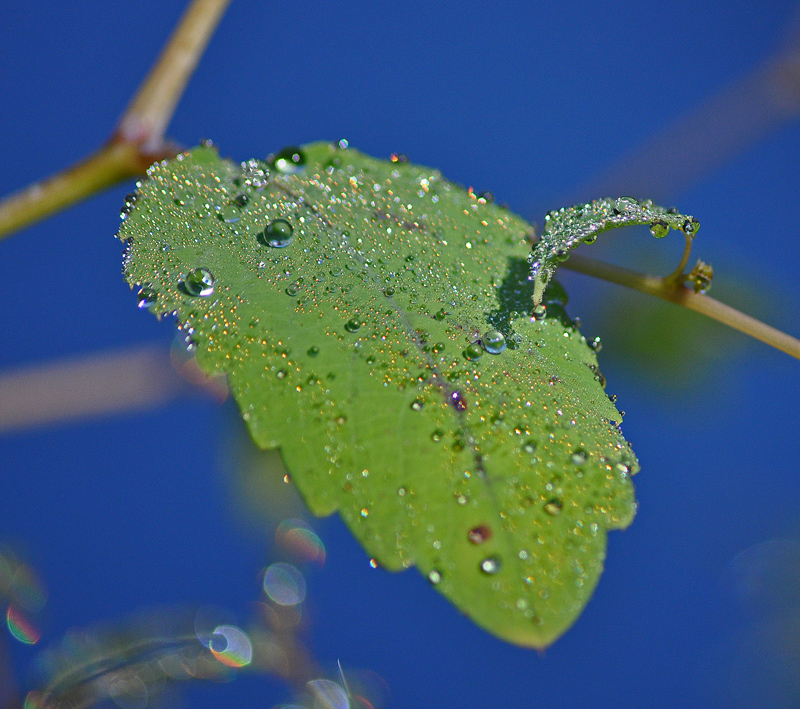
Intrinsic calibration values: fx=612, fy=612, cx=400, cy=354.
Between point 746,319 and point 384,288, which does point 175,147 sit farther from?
point 746,319

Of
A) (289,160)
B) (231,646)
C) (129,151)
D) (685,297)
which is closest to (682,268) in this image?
(685,297)

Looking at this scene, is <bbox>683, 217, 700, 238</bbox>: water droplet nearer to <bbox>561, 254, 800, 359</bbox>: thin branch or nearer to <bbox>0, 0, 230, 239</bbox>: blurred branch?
<bbox>561, 254, 800, 359</bbox>: thin branch

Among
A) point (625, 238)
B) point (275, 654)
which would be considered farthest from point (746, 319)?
point (625, 238)

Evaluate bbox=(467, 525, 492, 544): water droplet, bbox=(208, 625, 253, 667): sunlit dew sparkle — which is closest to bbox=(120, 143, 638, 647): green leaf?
bbox=(467, 525, 492, 544): water droplet

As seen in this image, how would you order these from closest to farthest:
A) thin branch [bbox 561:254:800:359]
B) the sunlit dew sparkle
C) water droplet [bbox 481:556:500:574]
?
water droplet [bbox 481:556:500:574]
thin branch [bbox 561:254:800:359]
the sunlit dew sparkle

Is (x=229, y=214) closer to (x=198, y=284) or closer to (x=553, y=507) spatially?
(x=198, y=284)

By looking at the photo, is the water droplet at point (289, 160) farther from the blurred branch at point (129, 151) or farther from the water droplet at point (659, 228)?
the water droplet at point (659, 228)
